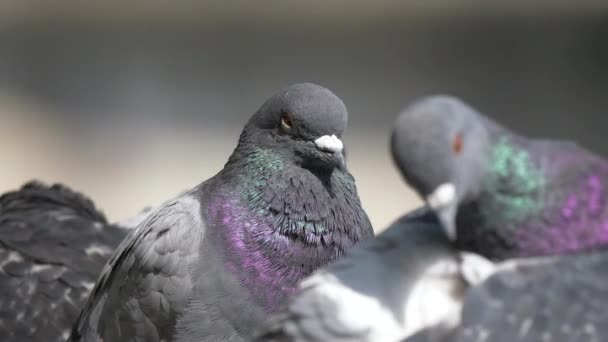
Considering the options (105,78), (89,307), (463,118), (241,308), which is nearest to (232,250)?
(241,308)

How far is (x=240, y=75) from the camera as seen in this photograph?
8734mm

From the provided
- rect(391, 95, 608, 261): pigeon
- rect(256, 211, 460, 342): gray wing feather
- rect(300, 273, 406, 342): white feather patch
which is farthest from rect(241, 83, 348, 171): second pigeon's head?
rect(391, 95, 608, 261): pigeon

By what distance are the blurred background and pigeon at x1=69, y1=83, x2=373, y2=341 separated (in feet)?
14.8

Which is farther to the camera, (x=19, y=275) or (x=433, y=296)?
(x=19, y=275)

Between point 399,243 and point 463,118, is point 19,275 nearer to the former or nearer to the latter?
point 399,243

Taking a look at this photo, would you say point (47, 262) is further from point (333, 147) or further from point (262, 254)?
point (333, 147)

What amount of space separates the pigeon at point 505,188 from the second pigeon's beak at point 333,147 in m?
1.07

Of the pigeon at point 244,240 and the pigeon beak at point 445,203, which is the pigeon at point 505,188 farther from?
the pigeon at point 244,240

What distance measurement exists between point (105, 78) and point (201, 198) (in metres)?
5.31

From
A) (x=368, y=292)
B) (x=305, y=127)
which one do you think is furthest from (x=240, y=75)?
(x=368, y=292)

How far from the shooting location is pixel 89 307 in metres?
4.00

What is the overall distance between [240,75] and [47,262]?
14.7ft

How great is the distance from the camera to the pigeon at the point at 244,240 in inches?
143

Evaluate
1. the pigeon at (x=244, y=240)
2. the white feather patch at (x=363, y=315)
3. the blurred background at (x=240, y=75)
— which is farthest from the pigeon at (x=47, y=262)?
the blurred background at (x=240, y=75)
